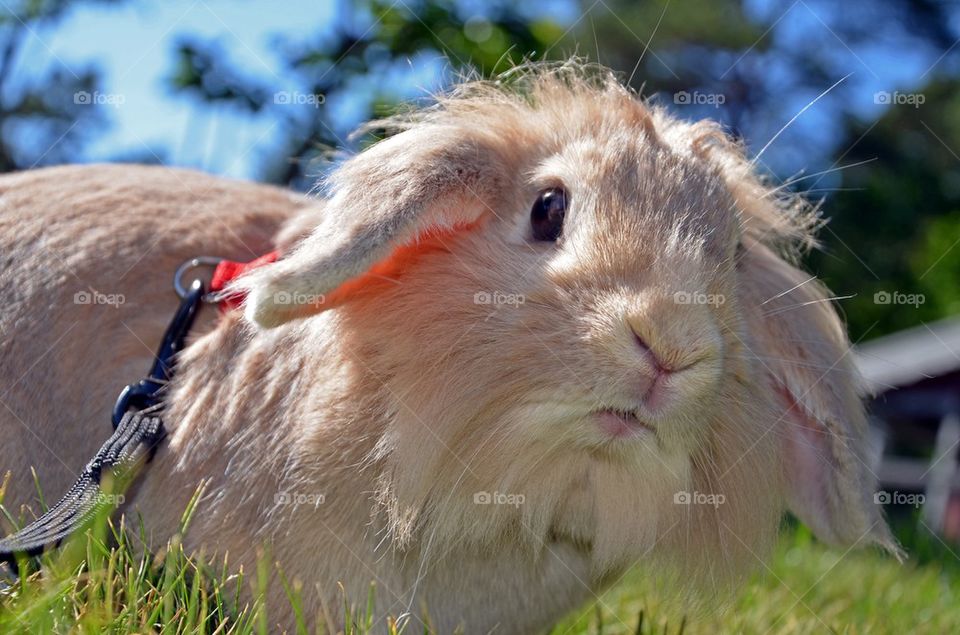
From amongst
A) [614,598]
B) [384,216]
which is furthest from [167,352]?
[614,598]

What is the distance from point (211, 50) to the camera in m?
9.05

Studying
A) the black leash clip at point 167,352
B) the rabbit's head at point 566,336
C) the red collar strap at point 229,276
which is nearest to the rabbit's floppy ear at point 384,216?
the rabbit's head at point 566,336

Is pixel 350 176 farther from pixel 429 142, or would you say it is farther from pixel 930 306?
pixel 930 306

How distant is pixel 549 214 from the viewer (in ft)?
8.98

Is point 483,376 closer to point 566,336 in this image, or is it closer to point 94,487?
point 566,336

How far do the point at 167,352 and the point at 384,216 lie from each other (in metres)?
1.09

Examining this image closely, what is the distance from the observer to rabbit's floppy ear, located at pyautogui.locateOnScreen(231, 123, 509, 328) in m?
2.41

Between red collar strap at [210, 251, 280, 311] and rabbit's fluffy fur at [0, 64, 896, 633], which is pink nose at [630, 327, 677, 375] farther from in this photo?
red collar strap at [210, 251, 280, 311]

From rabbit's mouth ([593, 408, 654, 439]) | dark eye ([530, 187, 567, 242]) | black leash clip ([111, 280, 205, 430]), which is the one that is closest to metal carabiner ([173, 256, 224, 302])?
black leash clip ([111, 280, 205, 430])

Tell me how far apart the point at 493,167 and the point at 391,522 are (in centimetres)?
109

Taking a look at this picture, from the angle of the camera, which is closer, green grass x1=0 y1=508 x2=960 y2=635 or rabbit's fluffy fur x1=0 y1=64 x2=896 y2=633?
green grass x1=0 y1=508 x2=960 y2=635

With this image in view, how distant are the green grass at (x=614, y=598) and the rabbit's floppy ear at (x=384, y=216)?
2.36 ft

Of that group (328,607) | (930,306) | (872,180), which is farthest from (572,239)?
(930,306)

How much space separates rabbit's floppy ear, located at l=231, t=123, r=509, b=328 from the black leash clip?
0.56m
